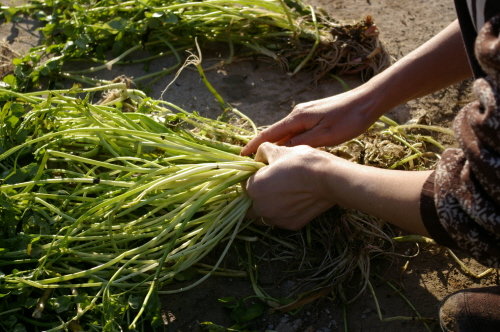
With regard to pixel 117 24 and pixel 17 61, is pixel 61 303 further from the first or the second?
pixel 117 24

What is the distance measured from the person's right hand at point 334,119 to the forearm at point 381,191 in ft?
0.83

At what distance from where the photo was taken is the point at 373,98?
1610 millimetres

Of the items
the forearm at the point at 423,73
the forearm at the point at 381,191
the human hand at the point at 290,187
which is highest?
the forearm at the point at 423,73

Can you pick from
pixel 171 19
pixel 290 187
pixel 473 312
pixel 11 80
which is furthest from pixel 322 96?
pixel 11 80

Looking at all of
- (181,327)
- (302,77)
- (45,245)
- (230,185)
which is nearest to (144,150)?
(230,185)

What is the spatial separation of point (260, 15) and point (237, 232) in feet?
4.19

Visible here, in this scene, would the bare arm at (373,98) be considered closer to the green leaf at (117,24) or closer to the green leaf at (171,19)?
the green leaf at (171,19)

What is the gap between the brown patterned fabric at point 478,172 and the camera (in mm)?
938

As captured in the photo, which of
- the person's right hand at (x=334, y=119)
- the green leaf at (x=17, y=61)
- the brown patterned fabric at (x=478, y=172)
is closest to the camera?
the brown patterned fabric at (x=478, y=172)

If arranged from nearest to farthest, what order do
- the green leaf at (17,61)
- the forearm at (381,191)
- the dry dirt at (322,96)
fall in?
the forearm at (381,191)
the dry dirt at (322,96)
the green leaf at (17,61)

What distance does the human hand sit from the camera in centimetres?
140

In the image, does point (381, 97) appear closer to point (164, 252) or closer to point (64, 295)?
point (164, 252)

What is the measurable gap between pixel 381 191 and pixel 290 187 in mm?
271

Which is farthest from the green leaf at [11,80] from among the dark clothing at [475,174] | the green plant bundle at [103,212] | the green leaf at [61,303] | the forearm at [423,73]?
the dark clothing at [475,174]
